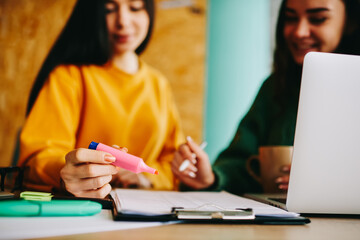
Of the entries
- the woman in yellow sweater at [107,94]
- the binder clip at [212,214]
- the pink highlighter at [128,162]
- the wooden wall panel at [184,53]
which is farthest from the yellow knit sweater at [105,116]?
the binder clip at [212,214]

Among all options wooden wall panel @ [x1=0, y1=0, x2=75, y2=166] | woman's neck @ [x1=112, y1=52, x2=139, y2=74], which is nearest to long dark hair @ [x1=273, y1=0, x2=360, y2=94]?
woman's neck @ [x1=112, y1=52, x2=139, y2=74]

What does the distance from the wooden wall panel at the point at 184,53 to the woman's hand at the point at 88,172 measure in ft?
3.01

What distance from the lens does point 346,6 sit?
966mm

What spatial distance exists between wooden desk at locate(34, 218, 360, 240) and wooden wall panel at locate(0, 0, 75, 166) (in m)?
1.09

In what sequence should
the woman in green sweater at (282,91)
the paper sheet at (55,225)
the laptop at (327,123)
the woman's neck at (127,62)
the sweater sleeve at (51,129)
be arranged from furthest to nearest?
the woman's neck at (127,62)
the woman in green sweater at (282,91)
the sweater sleeve at (51,129)
the laptop at (327,123)
the paper sheet at (55,225)

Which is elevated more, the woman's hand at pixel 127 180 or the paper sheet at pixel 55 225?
the paper sheet at pixel 55 225

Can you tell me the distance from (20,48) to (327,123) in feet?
4.10

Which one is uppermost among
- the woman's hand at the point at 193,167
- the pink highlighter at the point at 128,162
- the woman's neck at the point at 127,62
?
the woman's neck at the point at 127,62

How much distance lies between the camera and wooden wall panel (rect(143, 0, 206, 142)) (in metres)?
1.41

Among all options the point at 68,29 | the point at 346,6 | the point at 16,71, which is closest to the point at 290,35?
the point at 346,6

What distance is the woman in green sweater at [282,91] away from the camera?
80cm

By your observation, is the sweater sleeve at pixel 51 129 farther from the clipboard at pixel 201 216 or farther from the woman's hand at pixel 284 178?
the woman's hand at pixel 284 178

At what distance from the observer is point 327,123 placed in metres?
0.43

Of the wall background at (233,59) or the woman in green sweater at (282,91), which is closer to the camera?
the woman in green sweater at (282,91)
